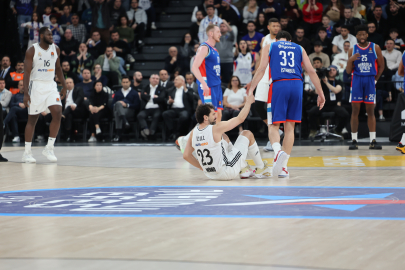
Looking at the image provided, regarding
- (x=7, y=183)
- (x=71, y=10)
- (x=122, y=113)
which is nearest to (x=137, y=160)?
(x=7, y=183)

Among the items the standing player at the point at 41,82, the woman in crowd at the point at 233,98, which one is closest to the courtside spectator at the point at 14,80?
the woman in crowd at the point at 233,98

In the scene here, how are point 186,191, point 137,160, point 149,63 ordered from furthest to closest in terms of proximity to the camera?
point 149,63, point 137,160, point 186,191

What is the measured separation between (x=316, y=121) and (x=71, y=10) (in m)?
8.81

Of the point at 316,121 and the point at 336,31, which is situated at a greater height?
the point at 336,31

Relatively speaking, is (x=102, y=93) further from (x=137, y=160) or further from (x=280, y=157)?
(x=280, y=157)

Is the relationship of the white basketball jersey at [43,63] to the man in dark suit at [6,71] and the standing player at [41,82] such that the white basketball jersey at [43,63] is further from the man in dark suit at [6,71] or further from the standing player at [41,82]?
the man in dark suit at [6,71]

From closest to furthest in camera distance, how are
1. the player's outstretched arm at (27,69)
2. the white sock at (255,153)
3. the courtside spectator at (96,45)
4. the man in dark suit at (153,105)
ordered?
1. the white sock at (255,153)
2. the player's outstretched arm at (27,69)
3. the man in dark suit at (153,105)
4. the courtside spectator at (96,45)

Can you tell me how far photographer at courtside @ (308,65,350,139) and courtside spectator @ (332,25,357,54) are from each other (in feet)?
3.80

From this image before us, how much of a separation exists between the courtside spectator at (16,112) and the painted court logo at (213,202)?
314 inches

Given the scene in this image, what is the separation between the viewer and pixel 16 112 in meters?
12.4

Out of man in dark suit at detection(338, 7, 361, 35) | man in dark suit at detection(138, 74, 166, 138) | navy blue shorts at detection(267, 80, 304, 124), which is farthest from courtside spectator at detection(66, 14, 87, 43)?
navy blue shorts at detection(267, 80, 304, 124)

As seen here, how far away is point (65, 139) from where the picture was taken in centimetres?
1277

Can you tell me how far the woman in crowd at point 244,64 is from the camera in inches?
467

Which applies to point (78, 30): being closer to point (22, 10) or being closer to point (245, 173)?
point (22, 10)
